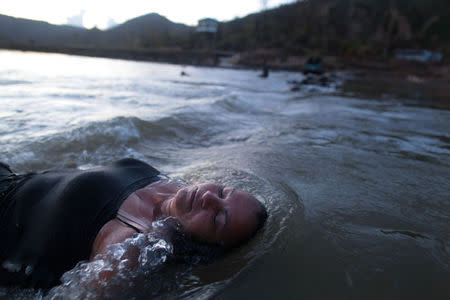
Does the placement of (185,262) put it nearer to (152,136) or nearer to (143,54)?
(152,136)

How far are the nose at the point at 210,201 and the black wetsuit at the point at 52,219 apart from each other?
1.61 feet

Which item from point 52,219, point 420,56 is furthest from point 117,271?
point 420,56

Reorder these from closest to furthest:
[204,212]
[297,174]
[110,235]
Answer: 1. [110,235]
2. [204,212]
3. [297,174]

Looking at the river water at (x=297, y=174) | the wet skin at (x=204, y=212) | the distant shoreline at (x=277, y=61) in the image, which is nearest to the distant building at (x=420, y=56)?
the distant shoreline at (x=277, y=61)

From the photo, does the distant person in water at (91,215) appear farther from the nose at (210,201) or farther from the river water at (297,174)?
the river water at (297,174)

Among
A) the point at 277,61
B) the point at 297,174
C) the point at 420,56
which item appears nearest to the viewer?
the point at 297,174

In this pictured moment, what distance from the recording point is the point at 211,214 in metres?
1.93

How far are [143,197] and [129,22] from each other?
9705cm

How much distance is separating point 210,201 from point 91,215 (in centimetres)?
69

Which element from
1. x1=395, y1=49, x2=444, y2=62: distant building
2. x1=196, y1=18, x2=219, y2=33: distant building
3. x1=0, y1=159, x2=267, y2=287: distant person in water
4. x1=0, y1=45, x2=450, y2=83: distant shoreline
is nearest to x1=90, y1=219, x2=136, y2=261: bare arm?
x1=0, y1=159, x2=267, y2=287: distant person in water

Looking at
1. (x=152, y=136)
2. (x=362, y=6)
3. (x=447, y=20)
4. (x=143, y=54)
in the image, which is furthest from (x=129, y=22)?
(x=152, y=136)

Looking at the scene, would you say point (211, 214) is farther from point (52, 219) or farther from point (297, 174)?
point (297, 174)

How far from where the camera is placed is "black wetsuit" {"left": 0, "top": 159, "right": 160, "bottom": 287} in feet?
5.49

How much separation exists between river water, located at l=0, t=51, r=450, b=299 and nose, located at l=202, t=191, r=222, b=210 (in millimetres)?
332
